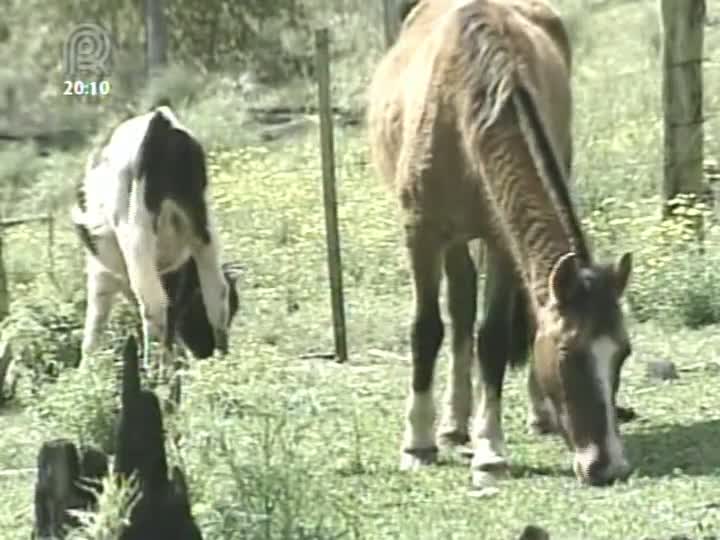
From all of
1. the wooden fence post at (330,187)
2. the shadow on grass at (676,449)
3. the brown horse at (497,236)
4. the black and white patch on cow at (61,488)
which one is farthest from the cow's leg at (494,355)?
the wooden fence post at (330,187)

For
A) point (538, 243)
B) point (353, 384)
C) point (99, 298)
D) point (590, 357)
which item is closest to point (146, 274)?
point (99, 298)

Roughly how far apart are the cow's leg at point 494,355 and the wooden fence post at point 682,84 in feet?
14.6

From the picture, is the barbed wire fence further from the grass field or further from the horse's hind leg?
the horse's hind leg

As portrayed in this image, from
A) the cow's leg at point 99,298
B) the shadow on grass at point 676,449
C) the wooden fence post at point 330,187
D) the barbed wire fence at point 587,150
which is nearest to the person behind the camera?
the shadow on grass at point 676,449

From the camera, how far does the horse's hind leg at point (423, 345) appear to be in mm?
8367

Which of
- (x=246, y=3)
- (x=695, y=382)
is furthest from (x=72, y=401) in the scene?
(x=246, y=3)

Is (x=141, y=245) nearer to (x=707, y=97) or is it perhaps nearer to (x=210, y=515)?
(x=210, y=515)

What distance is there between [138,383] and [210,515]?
0.54m

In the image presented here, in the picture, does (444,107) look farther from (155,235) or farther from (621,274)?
(155,235)

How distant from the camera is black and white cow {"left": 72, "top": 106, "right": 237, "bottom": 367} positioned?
8.95 m

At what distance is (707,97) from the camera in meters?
18.0

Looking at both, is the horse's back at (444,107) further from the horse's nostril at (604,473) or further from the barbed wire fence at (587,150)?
the barbed wire fence at (587,150)

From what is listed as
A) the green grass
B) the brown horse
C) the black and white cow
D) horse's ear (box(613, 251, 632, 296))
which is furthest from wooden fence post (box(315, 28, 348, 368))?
horse's ear (box(613, 251, 632, 296))

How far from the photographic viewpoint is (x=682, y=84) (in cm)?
1238
